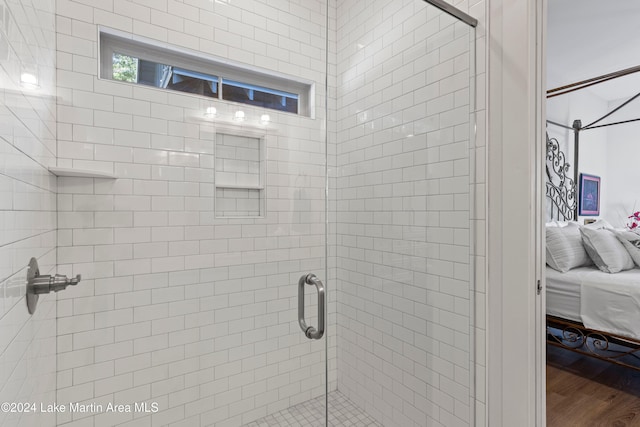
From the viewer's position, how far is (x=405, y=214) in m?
1.49

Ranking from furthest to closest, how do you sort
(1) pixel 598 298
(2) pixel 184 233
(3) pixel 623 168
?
(3) pixel 623 168, (1) pixel 598 298, (2) pixel 184 233

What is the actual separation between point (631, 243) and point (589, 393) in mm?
1367

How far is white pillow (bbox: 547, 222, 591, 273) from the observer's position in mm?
2605

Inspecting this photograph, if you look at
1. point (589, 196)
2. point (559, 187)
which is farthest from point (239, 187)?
point (589, 196)

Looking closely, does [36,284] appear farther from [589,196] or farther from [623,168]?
[623,168]

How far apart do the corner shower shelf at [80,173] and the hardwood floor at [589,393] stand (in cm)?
265

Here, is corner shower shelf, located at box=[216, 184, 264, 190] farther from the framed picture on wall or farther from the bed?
the framed picture on wall

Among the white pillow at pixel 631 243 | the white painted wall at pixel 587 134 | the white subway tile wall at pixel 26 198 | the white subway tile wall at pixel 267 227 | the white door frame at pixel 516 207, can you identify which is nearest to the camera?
the white subway tile wall at pixel 26 198

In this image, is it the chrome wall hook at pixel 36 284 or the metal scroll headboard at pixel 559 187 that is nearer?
the chrome wall hook at pixel 36 284

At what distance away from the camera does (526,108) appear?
3.92ft

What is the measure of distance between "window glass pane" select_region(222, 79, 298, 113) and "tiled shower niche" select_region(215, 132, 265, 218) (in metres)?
0.18

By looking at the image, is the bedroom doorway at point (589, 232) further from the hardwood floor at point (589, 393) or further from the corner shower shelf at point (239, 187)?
the corner shower shelf at point (239, 187)

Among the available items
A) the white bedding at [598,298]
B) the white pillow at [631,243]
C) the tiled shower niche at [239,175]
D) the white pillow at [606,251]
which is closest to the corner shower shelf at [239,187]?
the tiled shower niche at [239,175]

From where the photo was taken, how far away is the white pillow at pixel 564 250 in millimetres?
2605
